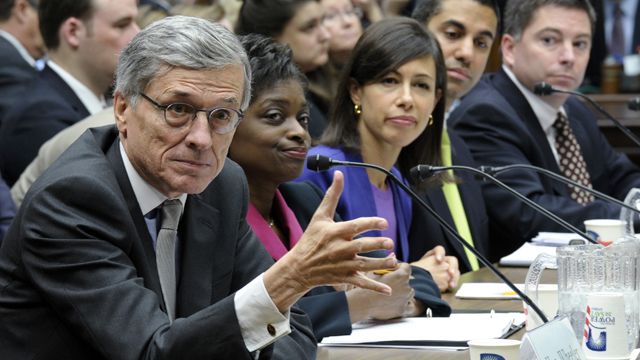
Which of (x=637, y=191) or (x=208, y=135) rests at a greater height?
(x=208, y=135)

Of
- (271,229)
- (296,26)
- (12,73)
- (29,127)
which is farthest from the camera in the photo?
(12,73)

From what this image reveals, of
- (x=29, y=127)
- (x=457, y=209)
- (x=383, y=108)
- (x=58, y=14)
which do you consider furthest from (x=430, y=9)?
(x=29, y=127)

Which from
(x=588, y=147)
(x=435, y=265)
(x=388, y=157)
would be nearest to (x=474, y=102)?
(x=588, y=147)

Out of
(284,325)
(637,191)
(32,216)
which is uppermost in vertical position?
(32,216)

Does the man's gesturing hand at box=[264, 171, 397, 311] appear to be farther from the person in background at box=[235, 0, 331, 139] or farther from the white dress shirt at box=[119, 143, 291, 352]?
the person in background at box=[235, 0, 331, 139]

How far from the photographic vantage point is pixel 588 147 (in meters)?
4.70

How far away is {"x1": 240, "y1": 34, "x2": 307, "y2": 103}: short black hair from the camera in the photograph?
2801 millimetres

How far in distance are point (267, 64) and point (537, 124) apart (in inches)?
76.3

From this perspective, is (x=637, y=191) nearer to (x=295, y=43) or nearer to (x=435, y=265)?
(x=435, y=265)

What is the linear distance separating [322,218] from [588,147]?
3113 mm

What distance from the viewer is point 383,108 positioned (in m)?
3.38

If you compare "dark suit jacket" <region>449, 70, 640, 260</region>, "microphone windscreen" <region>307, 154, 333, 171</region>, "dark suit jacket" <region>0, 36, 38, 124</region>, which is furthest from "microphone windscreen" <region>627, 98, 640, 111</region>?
"dark suit jacket" <region>0, 36, 38, 124</region>

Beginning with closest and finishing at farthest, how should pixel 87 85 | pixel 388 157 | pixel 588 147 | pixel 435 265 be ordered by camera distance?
pixel 435 265 < pixel 388 157 < pixel 87 85 < pixel 588 147

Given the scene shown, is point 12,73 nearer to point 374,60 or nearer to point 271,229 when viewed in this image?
point 374,60
